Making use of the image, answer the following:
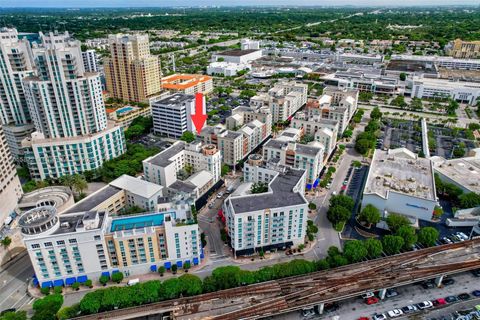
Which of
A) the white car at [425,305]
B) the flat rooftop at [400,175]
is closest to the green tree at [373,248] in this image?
the white car at [425,305]

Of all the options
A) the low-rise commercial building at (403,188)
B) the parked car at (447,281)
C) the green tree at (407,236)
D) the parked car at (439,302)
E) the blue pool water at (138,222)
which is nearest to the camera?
the parked car at (439,302)

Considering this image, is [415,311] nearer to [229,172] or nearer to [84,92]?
[229,172]

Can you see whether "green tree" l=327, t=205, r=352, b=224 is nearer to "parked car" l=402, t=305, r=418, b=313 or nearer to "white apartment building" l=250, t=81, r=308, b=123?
"parked car" l=402, t=305, r=418, b=313

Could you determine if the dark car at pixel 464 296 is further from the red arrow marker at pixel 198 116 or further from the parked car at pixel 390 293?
the red arrow marker at pixel 198 116

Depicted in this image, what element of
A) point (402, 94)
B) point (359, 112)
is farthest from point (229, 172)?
point (402, 94)

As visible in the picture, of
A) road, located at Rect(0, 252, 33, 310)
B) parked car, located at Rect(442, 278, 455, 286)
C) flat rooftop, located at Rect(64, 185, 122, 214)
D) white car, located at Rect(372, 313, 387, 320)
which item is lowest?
road, located at Rect(0, 252, 33, 310)

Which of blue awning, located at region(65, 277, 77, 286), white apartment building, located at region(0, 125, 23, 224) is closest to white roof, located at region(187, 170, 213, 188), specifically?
blue awning, located at region(65, 277, 77, 286)

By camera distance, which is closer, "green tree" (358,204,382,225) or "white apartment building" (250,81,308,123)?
"green tree" (358,204,382,225)

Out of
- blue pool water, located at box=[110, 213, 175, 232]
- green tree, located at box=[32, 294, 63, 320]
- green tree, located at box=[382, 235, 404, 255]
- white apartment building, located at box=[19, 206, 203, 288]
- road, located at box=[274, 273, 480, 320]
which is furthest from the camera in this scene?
green tree, located at box=[382, 235, 404, 255]
